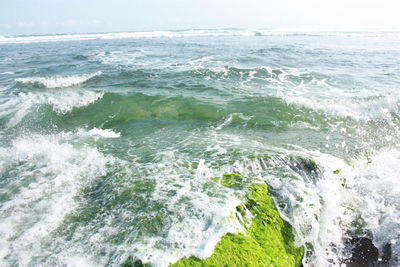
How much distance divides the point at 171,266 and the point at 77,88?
34.1ft

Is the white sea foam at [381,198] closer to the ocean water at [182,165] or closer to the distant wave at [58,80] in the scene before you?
the ocean water at [182,165]

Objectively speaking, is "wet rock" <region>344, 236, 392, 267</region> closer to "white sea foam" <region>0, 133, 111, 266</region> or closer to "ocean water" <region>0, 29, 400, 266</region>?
"ocean water" <region>0, 29, 400, 266</region>

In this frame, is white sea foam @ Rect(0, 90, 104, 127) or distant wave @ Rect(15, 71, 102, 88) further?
distant wave @ Rect(15, 71, 102, 88)

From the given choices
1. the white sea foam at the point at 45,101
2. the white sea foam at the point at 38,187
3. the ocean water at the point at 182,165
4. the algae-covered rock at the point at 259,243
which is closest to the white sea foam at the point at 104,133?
the ocean water at the point at 182,165

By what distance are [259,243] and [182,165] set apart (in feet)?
7.37

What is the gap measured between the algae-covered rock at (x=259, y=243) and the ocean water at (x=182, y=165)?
5.1 inches

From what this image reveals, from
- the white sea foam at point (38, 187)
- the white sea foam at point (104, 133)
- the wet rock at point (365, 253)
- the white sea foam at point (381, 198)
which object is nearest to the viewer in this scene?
the white sea foam at point (38, 187)

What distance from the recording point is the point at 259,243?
319 centimetres

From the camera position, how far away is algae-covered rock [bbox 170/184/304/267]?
2830 millimetres

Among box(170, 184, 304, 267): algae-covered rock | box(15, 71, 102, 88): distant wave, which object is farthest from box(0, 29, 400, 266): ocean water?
box(15, 71, 102, 88): distant wave

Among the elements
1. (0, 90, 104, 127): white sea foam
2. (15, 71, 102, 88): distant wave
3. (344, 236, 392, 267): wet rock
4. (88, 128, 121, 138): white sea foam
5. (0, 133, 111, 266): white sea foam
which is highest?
(15, 71, 102, 88): distant wave

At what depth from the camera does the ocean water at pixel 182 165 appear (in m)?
3.28

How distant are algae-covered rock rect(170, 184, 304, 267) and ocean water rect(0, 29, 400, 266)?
13 centimetres

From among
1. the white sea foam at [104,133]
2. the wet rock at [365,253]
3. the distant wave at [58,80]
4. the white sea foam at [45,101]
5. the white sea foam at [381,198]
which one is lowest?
the wet rock at [365,253]
